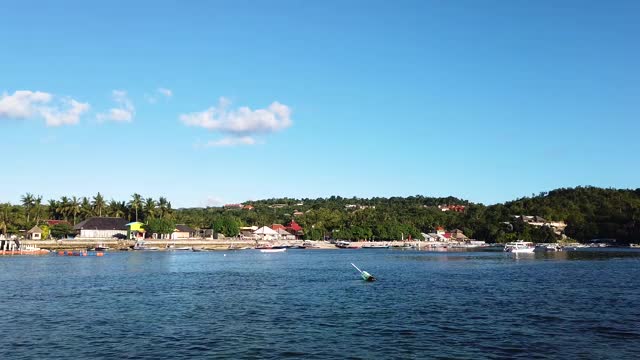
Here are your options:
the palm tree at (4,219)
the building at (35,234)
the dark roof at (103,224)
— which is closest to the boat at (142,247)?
the dark roof at (103,224)

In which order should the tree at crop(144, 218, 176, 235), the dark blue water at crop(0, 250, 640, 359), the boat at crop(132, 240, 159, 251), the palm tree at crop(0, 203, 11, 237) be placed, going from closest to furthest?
the dark blue water at crop(0, 250, 640, 359) → the palm tree at crop(0, 203, 11, 237) → the boat at crop(132, 240, 159, 251) → the tree at crop(144, 218, 176, 235)

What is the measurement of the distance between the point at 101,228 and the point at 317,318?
131 m

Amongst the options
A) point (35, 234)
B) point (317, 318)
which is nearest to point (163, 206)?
point (35, 234)

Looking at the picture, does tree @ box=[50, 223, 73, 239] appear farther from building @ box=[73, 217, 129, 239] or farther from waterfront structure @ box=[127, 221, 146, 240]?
waterfront structure @ box=[127, 221, 146, 240]

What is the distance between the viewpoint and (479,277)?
64812mm

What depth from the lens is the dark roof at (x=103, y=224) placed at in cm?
14950

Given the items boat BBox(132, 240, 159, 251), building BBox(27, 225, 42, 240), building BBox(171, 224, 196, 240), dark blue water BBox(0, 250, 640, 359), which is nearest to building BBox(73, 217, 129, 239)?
building BBox(27, 225, 42, 240)

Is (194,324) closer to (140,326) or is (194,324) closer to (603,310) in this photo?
(140,326)

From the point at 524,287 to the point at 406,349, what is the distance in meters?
31.3

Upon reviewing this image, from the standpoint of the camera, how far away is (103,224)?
153 meters

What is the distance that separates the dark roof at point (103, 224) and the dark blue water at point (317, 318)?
94333 millimetres

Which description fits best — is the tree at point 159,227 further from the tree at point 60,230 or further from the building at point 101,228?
the tree at point 60,230

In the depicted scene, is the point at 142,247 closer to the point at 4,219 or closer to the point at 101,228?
the point at 101,228

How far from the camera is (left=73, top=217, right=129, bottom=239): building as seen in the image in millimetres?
148625
